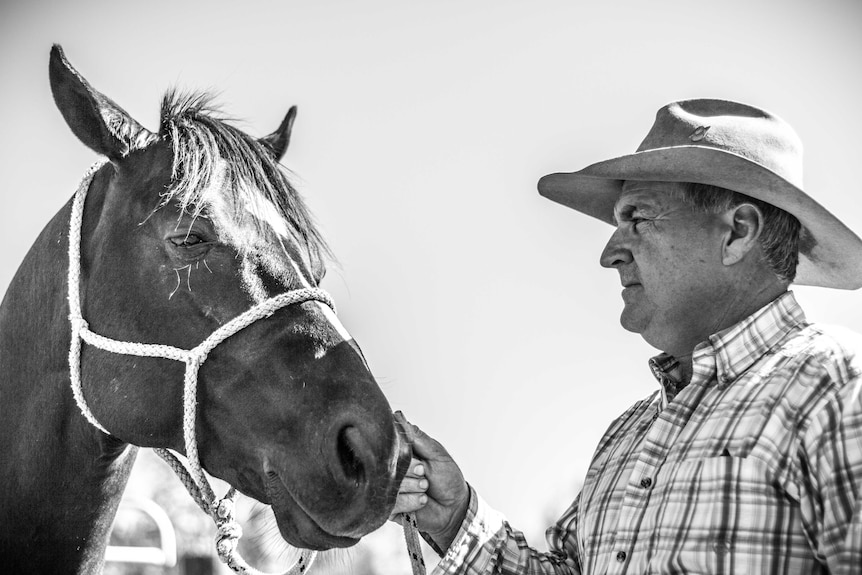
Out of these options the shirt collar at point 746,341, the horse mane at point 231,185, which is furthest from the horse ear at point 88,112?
the shirt collar at point 746,341

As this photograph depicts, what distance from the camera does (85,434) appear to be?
7.98 feet

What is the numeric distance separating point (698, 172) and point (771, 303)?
425 mm

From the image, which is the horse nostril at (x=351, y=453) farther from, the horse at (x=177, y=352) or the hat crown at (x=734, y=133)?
the hat crown at (x=734, y=133)

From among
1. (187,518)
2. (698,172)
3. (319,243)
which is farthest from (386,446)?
(187,518)

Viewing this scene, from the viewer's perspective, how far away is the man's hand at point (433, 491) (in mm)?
2484

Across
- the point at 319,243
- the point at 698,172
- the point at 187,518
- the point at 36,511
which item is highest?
the point at 698,172

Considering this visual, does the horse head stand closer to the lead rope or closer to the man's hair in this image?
the lead rope

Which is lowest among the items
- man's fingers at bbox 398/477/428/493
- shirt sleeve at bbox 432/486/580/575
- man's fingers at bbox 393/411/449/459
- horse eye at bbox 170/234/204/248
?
shirt sleeve at bbox 432/486/580/575

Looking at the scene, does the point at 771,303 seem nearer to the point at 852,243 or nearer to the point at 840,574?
the point at 852,243

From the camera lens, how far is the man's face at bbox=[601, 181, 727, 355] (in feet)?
8.13

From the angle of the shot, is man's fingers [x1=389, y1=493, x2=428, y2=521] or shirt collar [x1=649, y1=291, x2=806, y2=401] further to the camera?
man's fingers [x1=389, y1=493, x2=428, y2=521]

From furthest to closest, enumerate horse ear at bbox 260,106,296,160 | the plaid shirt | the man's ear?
horse ear at bbox 260,106,296,160, the man's ear, the plaid shirt

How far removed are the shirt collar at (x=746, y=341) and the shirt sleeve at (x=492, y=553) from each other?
2.50ft

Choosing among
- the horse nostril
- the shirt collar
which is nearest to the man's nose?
the shirt collar
